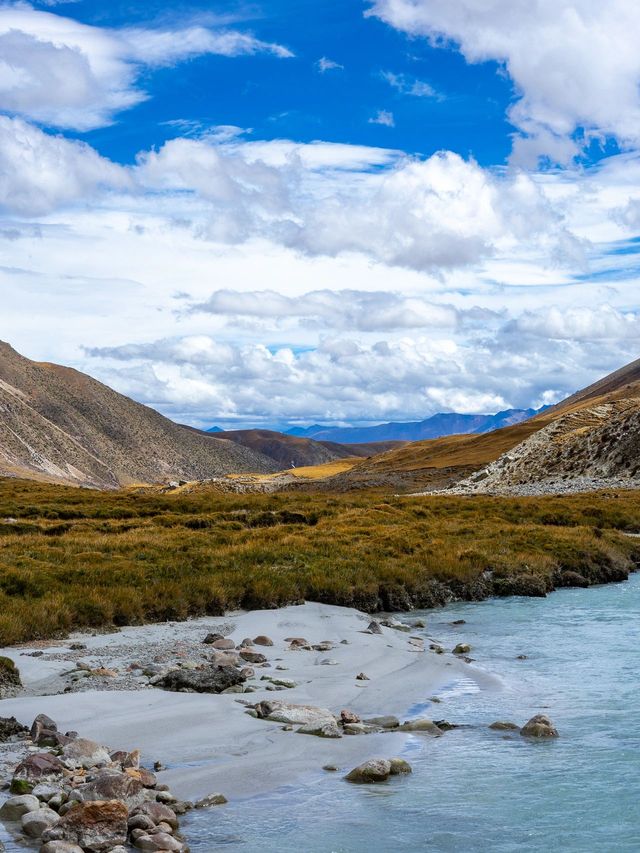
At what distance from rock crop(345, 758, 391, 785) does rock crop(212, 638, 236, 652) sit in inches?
276

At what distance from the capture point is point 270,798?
9.36 meters

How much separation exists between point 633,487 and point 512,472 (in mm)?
17829

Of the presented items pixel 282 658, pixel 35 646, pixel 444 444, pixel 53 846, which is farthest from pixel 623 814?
pixel 444 444

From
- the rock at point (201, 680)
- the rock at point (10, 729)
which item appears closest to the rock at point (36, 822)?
the rock at point (10, 729)

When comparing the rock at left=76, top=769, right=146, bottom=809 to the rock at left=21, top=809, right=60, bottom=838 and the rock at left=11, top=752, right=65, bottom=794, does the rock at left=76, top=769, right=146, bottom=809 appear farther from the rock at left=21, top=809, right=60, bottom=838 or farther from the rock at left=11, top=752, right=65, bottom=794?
the rock at left=11, top=752, right=65, bottom=794

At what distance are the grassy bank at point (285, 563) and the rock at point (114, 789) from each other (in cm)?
816

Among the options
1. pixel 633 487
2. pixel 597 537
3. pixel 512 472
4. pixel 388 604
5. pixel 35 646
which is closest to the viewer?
pixel 35 646

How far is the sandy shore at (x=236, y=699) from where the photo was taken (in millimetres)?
10297

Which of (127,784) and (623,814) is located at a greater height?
(127,784)

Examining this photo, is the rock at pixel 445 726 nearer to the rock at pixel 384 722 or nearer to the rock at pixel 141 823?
the rock at pixel 384 722

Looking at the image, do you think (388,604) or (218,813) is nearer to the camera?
(218,813)

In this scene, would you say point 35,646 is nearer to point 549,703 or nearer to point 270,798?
point 270,798

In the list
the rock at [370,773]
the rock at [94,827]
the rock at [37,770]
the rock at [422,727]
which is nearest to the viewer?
the rock at [94,827]

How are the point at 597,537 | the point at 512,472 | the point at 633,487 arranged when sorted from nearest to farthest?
the point at 597,537
the point at 633,487
the point at 512,472
